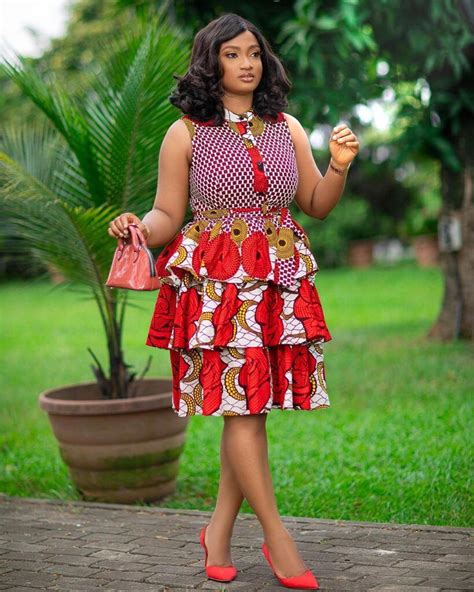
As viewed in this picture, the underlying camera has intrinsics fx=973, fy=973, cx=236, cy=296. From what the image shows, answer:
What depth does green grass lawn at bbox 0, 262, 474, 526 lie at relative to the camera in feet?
15.4

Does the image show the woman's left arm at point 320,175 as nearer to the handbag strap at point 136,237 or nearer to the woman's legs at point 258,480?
the handbag strap at point 136,237

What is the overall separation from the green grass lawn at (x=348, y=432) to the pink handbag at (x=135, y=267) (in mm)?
1709

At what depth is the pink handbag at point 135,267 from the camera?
324 cm

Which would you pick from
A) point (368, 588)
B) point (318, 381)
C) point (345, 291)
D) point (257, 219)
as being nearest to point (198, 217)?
point (257, 219)

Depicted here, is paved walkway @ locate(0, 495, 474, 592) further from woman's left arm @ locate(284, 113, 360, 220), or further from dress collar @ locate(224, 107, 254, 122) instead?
dress collar @ locate(224, 107, 254, 122)

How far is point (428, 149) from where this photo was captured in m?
9.16

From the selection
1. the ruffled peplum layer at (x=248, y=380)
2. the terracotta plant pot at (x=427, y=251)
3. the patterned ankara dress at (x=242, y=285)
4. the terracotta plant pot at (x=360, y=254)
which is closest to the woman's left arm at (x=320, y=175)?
the patterned ankara dress at (x=242, y=285)

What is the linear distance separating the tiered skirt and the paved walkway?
24.9 inches

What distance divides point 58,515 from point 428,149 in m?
5.85

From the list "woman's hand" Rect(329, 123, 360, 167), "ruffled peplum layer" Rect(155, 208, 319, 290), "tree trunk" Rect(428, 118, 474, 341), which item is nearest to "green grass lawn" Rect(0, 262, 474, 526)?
"tree trunk" Rect(428, 118, 474, 341)

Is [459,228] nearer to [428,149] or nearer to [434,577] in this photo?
[428,149]

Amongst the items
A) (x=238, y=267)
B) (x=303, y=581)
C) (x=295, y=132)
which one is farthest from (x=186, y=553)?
(x=295, y=132)

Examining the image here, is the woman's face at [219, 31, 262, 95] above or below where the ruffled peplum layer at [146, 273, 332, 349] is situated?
above

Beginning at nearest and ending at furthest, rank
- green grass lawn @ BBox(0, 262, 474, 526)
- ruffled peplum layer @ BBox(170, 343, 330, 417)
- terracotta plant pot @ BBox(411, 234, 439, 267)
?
1. ruffled peplum layer @ BBox(170, 343, 330, 417)
2. green grass lawn @ BBox(0, 262, 474, 526)
3. terracotta plant pot @ BBox(411, 234, 439, 267)
